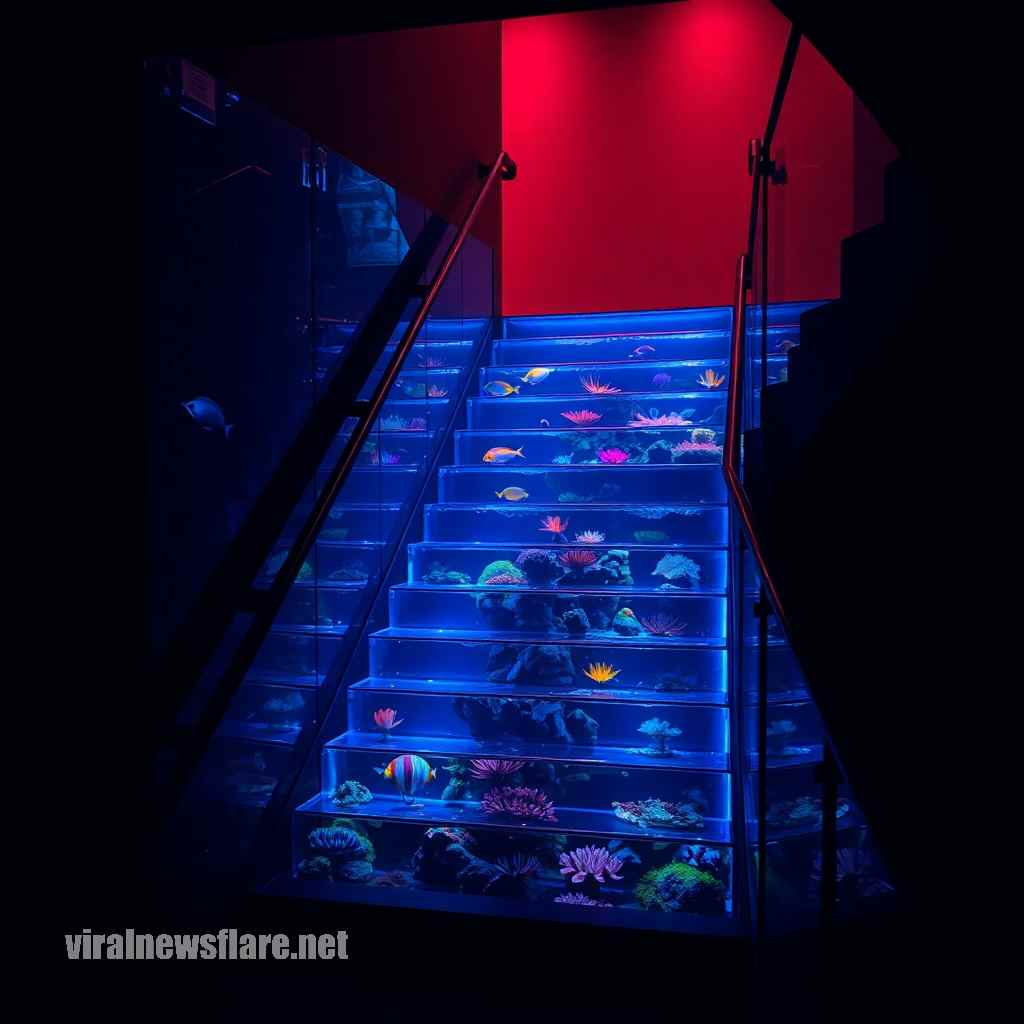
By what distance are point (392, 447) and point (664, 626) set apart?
53.9 inches

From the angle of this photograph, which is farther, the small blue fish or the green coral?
the green coral

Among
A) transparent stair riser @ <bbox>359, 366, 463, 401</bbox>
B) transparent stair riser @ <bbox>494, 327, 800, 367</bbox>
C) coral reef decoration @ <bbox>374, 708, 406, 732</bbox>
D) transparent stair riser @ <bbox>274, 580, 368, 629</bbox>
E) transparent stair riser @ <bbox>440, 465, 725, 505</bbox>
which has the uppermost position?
transparent stair riser @ <bbox>494, 327, 800, 367</bbox>

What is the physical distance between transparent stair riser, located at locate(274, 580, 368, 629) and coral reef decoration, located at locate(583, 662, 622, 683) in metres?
0.96

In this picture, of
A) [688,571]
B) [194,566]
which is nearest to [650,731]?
[688,571]

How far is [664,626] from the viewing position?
11.7ft

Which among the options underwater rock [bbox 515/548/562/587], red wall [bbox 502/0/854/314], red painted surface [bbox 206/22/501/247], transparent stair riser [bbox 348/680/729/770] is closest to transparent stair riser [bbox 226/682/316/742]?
transparent stair riser [bbox 348/680/729/770]

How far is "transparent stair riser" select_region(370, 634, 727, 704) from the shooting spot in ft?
11.0

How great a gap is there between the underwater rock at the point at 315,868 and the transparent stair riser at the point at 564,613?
1142 mm

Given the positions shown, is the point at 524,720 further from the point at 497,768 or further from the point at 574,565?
the point at 574,565

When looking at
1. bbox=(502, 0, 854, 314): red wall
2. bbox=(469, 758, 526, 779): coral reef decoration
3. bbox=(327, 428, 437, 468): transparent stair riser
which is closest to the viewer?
bbox=(469, 758, 526, 779): coral reef decoration

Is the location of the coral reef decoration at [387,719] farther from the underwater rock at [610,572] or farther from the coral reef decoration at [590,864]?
the underwater rock at [610,572]

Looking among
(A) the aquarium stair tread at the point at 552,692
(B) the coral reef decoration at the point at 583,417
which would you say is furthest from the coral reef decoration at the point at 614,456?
(A) the aquarium stair tread at the point at 552,692

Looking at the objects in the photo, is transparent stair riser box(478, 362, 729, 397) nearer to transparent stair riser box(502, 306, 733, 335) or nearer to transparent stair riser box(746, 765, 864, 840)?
transparent stair riser box(502, 306, 733, 335)

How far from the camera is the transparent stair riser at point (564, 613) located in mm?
3551
